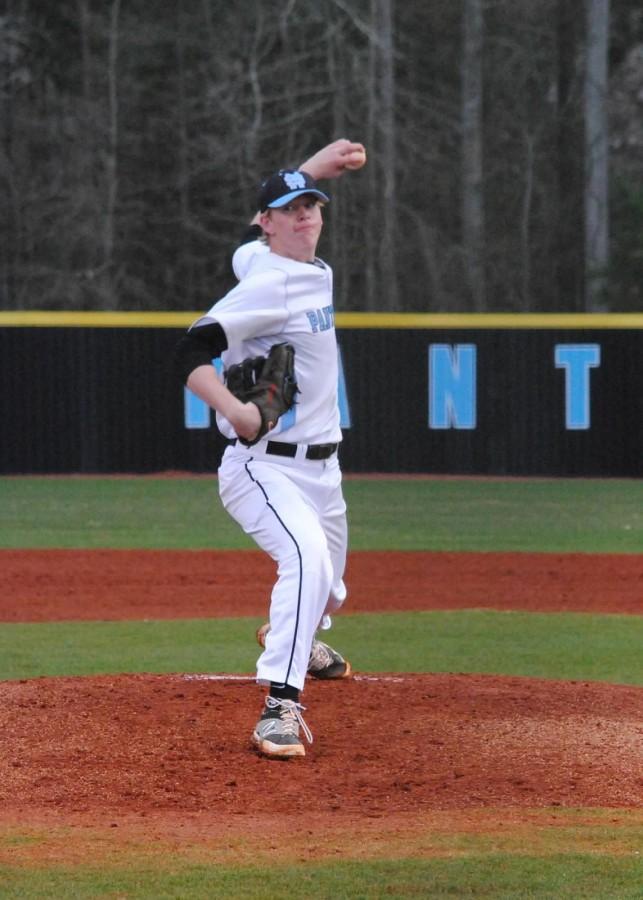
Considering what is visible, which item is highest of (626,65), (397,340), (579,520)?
(626,65)

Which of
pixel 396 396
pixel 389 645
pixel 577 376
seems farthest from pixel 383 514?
pixel 389 645

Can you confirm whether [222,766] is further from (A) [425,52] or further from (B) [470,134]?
(A) [425,52]

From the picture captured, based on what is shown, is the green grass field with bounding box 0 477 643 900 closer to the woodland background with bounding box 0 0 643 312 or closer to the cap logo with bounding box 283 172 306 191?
the cap logo with bounding box 283 172 306 191

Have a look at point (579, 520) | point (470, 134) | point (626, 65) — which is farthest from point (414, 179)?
point (579, 520)

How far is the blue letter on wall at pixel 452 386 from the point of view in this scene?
1764 centimetres

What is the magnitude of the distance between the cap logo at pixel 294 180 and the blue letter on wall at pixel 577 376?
12.6 m

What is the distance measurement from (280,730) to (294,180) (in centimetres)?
178

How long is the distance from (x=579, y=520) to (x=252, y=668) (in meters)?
7.31

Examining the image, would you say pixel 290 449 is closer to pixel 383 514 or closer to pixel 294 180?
pixel 294 180

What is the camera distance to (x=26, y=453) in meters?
17.7

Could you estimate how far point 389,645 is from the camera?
8406 mm

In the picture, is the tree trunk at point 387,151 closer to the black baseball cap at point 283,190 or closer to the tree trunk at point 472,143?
the tree trunk at point 472,143

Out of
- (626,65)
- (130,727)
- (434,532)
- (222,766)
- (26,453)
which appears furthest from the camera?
(626,65)

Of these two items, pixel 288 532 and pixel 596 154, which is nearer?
pixel 288 532
